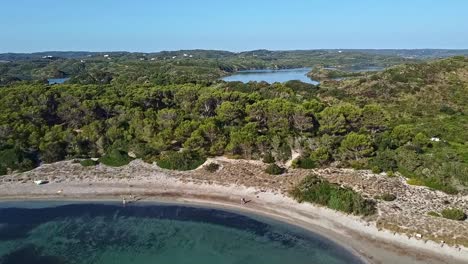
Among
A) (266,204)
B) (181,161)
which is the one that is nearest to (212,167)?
(181,161)

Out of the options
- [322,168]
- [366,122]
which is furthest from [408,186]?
[366,122]

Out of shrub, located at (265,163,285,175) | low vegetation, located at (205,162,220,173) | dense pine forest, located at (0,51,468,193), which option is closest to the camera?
shrub, located at (265,163,285,175)

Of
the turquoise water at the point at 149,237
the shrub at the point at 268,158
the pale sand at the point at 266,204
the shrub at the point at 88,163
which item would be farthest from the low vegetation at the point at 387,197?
the shrub at the point at 88,163

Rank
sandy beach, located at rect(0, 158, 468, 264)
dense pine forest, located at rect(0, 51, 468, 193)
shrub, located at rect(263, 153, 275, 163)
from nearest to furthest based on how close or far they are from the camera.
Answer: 1. sandy beach, located at rect(0, 158, 468, 264)
2. dense pine forest, located at rect(0, 51, 468, 193)
3. shrub, located at rect(263, 153, 275, 163)

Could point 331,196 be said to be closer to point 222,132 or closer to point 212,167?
point 212,167

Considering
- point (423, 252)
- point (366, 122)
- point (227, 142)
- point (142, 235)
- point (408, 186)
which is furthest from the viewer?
point (366, 122)

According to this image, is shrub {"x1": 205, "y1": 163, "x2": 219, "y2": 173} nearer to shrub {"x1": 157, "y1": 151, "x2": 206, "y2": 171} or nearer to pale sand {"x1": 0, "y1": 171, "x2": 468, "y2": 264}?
shrub {"x1": 157, "y1": 151, "x2": 206, "y2": 171}

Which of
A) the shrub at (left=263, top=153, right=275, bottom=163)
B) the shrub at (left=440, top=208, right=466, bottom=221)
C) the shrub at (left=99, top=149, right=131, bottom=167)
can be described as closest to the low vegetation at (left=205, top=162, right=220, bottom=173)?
the shrub at (left=263, top=153, right=275, bottom=163)

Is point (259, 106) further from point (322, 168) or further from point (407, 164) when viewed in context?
point (407, 164)
